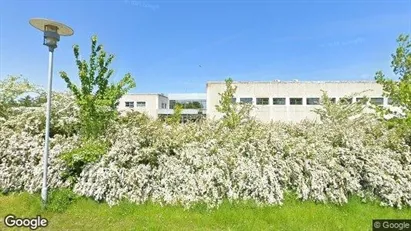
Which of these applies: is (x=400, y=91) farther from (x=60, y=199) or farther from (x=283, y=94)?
(x=283, y=94)

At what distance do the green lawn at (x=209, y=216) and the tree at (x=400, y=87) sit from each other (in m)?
2.53

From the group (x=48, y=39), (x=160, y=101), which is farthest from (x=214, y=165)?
(x=160, y=101)

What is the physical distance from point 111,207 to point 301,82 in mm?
33789

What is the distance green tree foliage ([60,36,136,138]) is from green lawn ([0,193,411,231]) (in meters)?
1.78

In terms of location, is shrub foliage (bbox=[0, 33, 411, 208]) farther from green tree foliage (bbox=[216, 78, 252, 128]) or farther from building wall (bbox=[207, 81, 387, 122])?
building wall (bbox=[207, 81, 387, 122])

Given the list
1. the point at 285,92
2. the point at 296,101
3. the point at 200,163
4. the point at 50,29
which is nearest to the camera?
the point at 50,29

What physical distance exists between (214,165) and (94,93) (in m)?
3.37

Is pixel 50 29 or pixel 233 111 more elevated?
pixel 50 29

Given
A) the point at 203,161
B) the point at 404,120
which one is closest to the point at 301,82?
the point at 404,120

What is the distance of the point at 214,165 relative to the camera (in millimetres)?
5812

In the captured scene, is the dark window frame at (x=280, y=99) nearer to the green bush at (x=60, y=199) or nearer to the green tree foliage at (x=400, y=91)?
the green tree foliage at (x=400, y=91)

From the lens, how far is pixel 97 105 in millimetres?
6254

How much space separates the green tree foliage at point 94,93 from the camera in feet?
20.5

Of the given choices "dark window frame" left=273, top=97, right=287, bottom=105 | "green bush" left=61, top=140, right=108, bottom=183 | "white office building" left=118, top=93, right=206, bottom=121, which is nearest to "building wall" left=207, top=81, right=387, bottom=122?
"dark window frame" left=273, top=97, right=287, bottom=105
